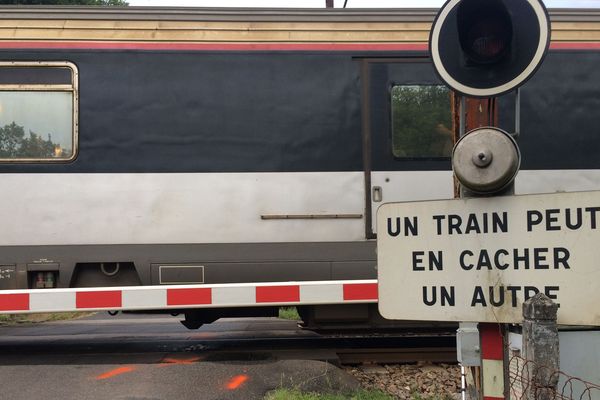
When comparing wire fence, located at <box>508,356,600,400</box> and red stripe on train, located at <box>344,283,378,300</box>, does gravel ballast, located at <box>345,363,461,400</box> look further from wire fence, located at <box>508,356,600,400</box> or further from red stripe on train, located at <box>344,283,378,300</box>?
wire fence, located at <box>508,356,600,400</box>

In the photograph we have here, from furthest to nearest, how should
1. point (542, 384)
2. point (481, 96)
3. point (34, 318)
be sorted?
1. point (34, 318)
2. point (481, 96)
3. point (542, 384)

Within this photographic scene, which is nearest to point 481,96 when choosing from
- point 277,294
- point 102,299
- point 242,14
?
point 277,294

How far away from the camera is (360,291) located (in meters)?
5.06

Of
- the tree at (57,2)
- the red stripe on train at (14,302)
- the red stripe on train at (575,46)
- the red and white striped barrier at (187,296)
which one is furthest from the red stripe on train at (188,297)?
the tree at (57,2)

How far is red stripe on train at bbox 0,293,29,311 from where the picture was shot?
191 inches

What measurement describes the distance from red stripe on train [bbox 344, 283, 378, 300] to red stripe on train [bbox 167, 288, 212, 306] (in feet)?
4.09

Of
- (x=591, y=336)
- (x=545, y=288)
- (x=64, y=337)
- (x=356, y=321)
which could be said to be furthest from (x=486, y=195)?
(x=64, y=337)

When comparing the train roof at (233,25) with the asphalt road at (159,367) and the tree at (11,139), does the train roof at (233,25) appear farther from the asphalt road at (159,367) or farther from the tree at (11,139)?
the asphalt road at (159,367)

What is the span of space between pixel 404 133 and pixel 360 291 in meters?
1.54

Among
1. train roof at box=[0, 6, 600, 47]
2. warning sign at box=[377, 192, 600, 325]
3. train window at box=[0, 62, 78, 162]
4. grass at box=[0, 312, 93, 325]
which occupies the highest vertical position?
train roof at box=[0, 6, 600, 47]

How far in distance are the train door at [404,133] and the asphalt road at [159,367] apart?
1.49 meters

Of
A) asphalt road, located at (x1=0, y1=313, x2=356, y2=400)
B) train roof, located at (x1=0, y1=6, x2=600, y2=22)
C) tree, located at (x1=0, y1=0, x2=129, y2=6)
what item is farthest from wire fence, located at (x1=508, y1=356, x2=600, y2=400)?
tree, located at (x1=0, y1=0, x2=129, y2=6)

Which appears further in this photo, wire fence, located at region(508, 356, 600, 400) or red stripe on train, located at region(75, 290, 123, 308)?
red stripe on train, located at region(75, 290, 123, 308)

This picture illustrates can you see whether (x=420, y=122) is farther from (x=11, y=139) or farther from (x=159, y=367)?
(x=11, y=139)
